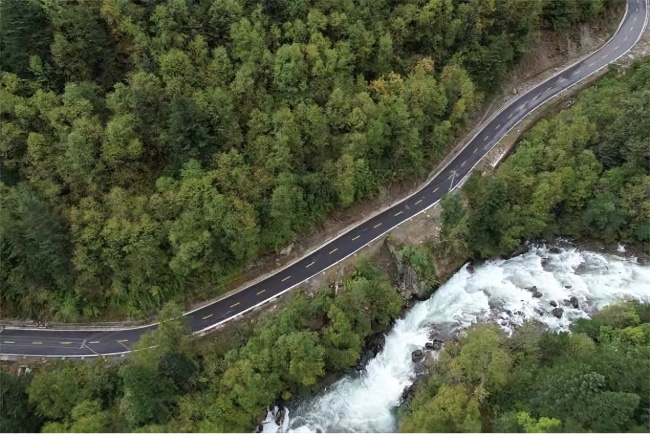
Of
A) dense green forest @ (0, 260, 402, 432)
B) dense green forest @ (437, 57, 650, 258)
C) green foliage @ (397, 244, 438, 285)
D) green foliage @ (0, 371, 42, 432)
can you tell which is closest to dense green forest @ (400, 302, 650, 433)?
green foliage @ (397, 244, 438, 285)

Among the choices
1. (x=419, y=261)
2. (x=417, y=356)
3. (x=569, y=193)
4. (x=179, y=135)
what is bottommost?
(x=417, y=356)

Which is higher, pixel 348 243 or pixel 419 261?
pixel 348 243

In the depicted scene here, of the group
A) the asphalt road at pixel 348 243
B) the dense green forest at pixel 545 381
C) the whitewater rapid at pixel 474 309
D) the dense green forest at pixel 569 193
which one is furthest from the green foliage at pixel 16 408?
the dense green forest at pixel 569 193

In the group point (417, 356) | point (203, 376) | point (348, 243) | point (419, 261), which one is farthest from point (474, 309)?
point (203, 376)

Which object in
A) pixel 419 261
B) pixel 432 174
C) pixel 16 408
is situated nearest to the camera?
pixel 16 408

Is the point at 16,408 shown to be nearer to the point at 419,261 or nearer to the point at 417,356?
the point at 417,356

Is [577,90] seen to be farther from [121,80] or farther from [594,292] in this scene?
[121,80]

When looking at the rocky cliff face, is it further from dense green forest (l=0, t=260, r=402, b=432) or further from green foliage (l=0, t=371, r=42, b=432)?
green foliage (l=0, t=371, r=42, b=432)
